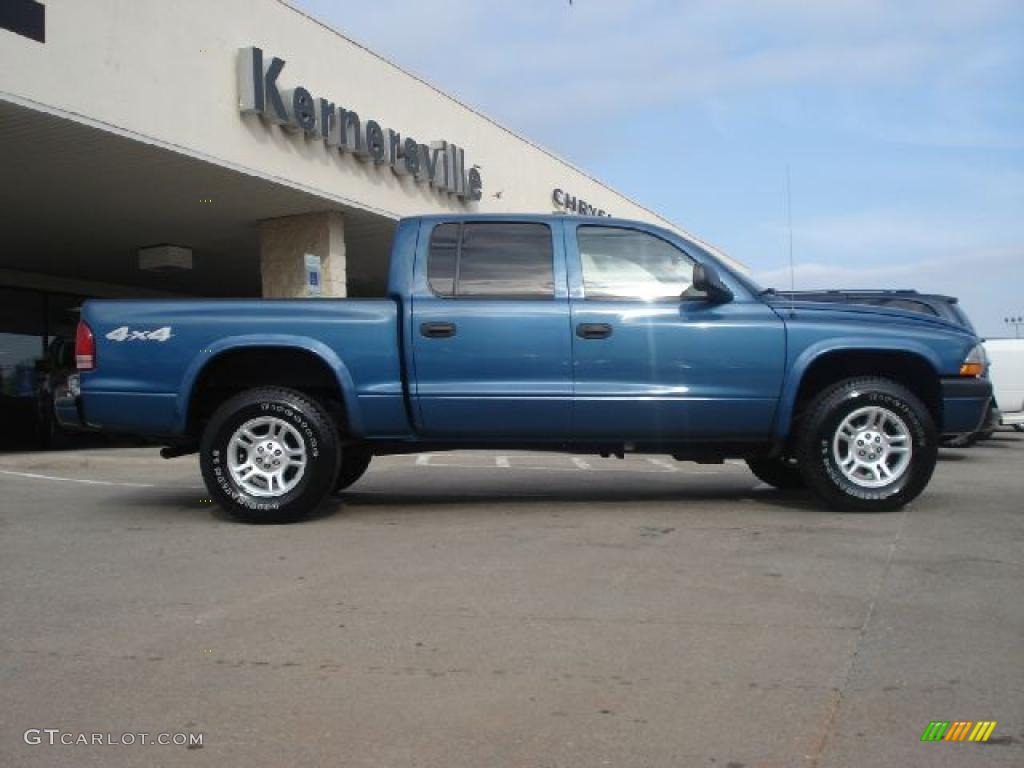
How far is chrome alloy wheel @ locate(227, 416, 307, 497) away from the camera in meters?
6.25

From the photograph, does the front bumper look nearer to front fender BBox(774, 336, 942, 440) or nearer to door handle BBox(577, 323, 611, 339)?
front fender BBox(774, 336, 942, 440)

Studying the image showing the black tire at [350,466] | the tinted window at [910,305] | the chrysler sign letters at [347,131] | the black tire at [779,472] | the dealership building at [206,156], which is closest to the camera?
the black tire at [350,466]

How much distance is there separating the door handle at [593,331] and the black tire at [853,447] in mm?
1465

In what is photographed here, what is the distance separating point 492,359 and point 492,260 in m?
0.71

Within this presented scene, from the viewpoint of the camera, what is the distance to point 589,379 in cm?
631

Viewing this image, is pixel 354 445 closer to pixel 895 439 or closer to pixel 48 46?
pixel 895 439

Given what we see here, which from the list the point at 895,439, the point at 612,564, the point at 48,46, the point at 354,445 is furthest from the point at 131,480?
the point at 895,439

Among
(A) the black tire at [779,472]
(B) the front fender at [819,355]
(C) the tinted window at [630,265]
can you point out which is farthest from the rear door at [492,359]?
(A) the black tire at [779,472]

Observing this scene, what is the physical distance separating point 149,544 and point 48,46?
699 cm

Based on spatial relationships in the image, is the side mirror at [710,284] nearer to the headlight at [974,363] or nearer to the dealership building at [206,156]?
the headlight at [974,363]

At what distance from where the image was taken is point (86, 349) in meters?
6.25

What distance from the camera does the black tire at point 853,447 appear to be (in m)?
6.44

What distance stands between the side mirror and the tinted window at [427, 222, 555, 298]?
928 mm

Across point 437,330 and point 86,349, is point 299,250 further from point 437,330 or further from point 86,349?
point 437,330
